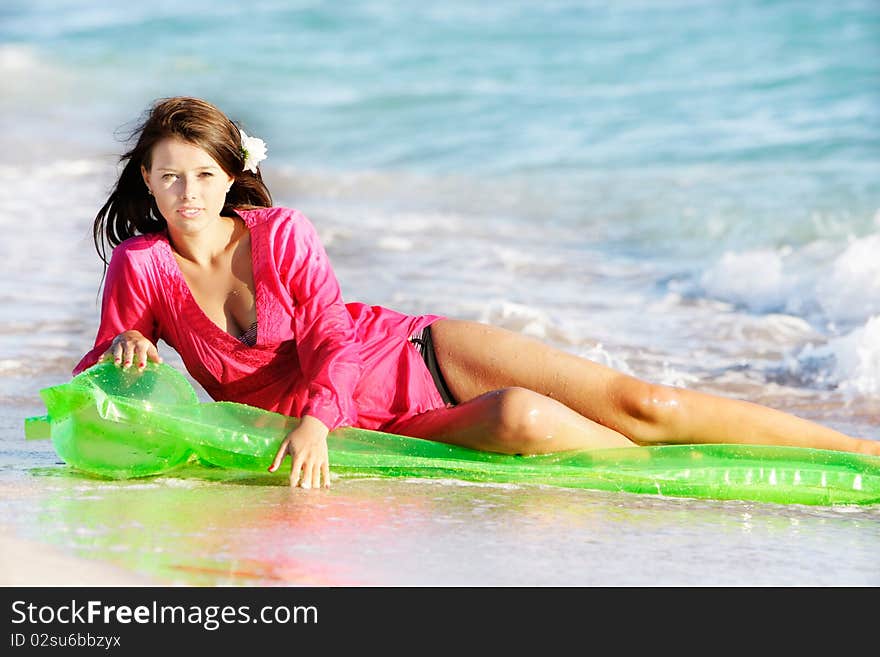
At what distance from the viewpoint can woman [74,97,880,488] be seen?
4.12 m

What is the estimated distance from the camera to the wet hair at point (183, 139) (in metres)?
4.13

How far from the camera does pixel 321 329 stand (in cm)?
418

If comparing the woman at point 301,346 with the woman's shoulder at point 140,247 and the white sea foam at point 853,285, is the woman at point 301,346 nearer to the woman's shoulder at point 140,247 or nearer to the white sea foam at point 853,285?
the woman's shoulder at point 140,247

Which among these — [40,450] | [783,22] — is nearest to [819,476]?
[40,450]

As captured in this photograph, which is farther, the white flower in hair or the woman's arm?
the white flower in hair

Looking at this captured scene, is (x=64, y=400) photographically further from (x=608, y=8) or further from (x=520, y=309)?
(x=608, y=8)

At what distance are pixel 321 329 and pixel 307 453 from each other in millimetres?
500

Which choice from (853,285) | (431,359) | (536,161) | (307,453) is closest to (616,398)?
(431,359)

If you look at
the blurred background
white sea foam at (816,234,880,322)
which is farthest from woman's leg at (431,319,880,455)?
white sea foam at (816,234,880,322)

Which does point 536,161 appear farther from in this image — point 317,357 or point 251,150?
point 317,357

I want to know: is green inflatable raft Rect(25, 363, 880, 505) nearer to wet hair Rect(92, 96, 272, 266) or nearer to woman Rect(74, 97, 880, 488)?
woman Rect(74, 97, 880, 488)

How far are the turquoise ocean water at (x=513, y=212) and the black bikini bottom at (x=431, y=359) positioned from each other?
451 mm

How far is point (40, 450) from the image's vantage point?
4719mm

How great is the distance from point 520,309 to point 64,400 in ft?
12.7
